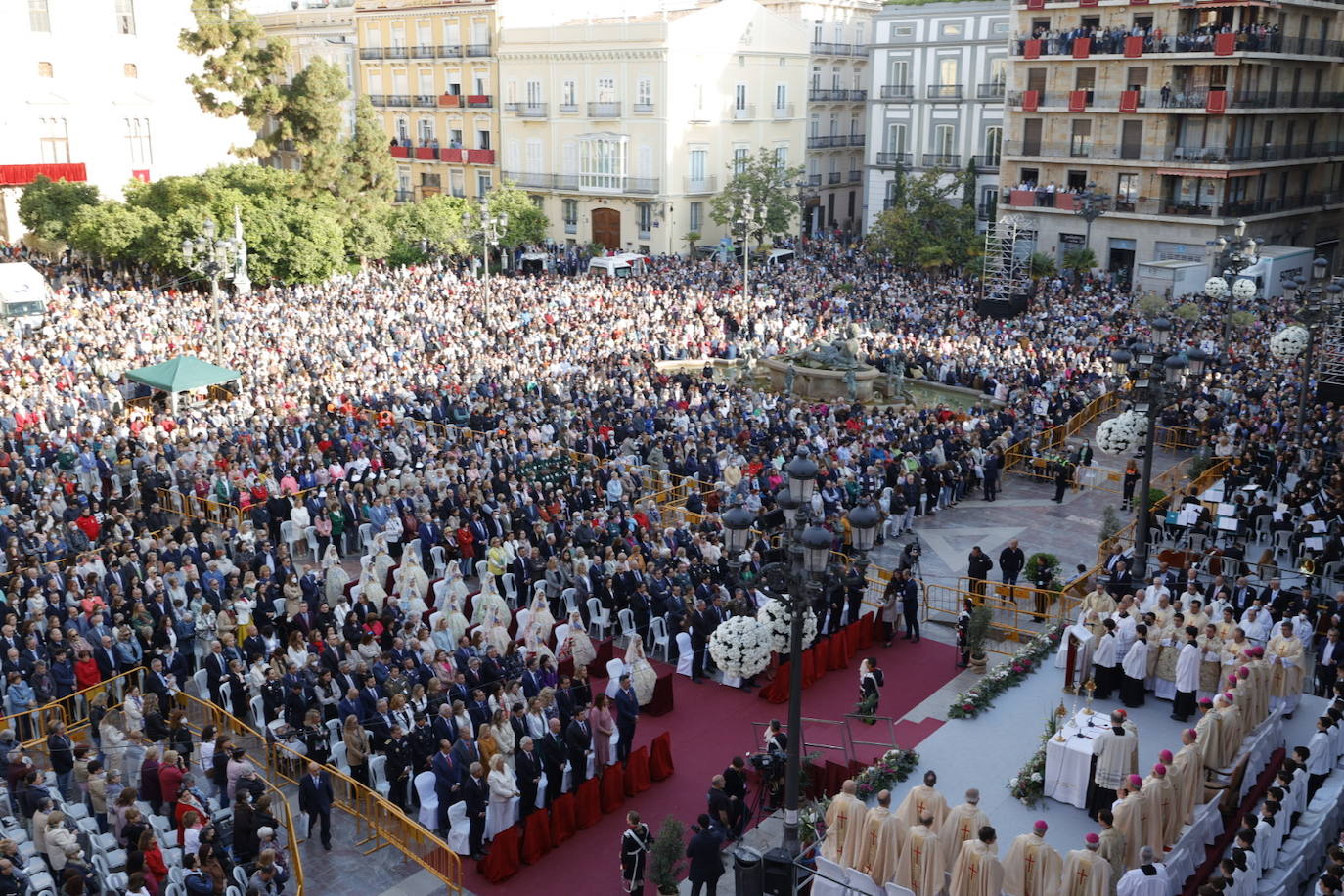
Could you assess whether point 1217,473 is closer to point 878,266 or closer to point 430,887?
point 430,887

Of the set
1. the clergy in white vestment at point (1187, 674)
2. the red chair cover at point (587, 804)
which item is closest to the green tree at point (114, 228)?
the red chair cover at point (587, 804)

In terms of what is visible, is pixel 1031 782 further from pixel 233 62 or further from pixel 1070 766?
pixel 233 62

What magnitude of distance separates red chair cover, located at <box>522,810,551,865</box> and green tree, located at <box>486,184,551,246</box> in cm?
3978

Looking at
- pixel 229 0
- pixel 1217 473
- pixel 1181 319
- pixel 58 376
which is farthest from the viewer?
pixel 229 0

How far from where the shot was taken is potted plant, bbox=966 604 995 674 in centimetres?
1675

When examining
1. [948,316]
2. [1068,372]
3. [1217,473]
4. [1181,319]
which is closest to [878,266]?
[948,316]

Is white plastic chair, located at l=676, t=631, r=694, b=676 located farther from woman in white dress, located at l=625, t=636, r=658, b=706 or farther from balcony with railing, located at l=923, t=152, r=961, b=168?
balcony with railing, located at l=923, t=152, r=961, b=168

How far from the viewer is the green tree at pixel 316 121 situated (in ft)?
154

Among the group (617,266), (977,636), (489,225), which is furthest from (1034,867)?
(617,266)

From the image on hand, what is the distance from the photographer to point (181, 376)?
26.0 m

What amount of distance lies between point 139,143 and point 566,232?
1967 centimetres

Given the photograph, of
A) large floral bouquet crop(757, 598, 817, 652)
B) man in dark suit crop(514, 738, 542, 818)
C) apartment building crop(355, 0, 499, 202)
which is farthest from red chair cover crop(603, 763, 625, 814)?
apartment building crop(355, 0, 499, 202)

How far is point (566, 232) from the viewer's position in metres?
57.4

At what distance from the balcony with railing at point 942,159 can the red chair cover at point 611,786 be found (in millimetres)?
47365
